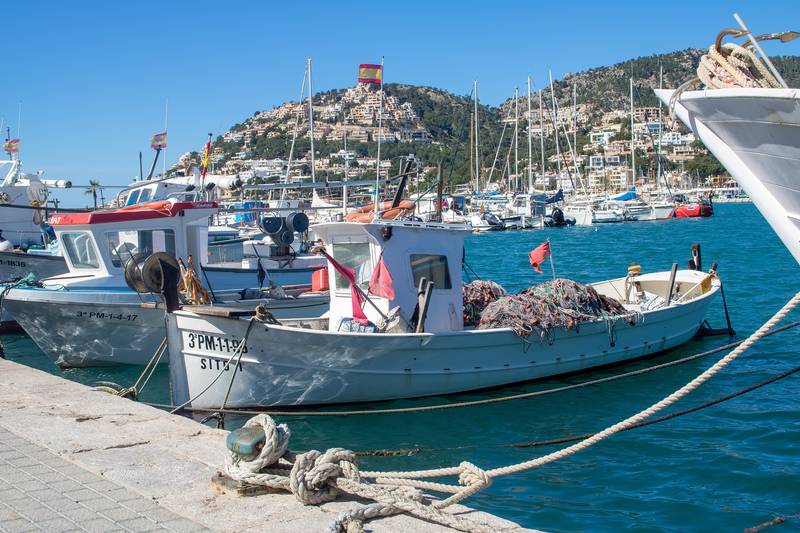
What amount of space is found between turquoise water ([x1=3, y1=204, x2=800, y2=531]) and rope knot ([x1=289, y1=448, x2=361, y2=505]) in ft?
9.65

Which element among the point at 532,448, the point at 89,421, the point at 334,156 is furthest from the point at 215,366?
the point at 334,156

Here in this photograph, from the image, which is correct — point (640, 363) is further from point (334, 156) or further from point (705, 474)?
point (334, 156)

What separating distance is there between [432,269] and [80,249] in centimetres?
824

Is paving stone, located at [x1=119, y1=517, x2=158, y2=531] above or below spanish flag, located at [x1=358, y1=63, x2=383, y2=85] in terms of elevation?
below

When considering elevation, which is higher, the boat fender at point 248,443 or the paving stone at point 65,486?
the boat fender at point 248,443

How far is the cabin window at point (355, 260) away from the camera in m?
12.9

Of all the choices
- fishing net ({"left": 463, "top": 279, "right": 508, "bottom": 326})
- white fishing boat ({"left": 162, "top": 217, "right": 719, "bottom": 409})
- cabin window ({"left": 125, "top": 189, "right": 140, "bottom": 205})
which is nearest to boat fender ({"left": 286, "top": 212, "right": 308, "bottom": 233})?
cabin window ({"left": 125, "top": 189, "right": 140, "bottom": 205})

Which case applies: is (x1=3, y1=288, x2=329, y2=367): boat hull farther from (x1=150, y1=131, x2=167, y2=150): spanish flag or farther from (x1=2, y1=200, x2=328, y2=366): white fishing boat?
(x1=150, y1=131, x2=167, y2=150): spanish flag

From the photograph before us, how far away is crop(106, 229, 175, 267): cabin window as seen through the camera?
669 inches

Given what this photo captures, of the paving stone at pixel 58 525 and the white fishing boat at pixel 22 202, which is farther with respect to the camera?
the white fishing boat at pixel 22 202

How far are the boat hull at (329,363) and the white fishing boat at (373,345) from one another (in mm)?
15

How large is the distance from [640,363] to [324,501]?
1124cm

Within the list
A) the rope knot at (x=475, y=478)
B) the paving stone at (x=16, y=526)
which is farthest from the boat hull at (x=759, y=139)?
the paving stone at (x=16, y=526)

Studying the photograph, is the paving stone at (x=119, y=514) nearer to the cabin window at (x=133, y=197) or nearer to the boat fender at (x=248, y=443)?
the boat fender at (x=248, y=443)
